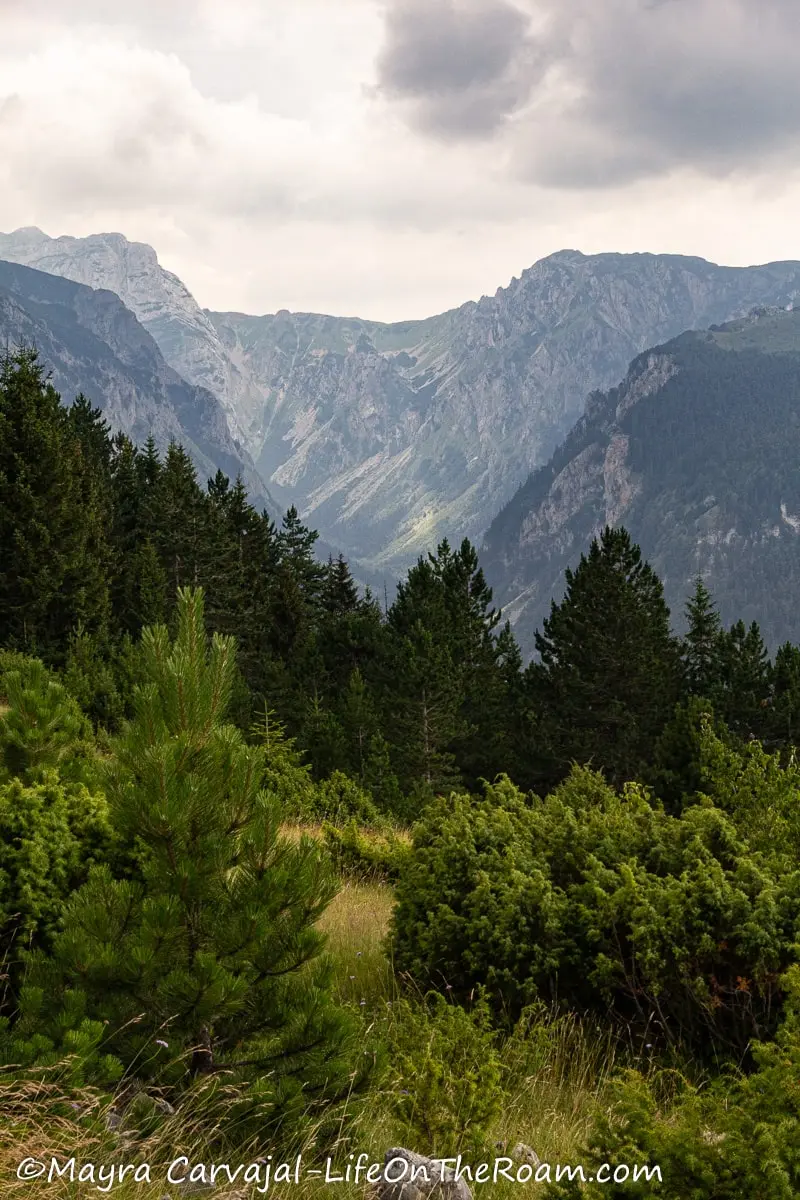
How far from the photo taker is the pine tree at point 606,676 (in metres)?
48.8

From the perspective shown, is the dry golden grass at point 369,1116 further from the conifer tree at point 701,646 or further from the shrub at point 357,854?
the conifer tree at point 701,646

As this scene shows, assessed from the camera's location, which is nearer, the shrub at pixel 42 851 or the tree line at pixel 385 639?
the shrub at pixel 42 851

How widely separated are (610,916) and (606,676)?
43993 mm

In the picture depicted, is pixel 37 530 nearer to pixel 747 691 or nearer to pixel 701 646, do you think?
pixel 747 691

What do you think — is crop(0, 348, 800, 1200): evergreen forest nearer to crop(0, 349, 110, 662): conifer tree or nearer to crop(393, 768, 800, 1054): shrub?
crop(393, 768, 800, 1054): shrub

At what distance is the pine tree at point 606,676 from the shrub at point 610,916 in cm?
4117

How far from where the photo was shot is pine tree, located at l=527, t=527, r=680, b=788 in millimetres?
48844

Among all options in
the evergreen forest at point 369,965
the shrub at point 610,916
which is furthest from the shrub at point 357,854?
the shrub at point 610,916

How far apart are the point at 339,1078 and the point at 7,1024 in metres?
1.72

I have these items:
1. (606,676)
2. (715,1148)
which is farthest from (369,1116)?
(606,676)

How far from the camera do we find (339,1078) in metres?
4.84

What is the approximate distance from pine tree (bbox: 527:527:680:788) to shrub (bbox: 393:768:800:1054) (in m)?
41.2

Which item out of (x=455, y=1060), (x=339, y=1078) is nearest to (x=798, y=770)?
(x=455, y=1060)

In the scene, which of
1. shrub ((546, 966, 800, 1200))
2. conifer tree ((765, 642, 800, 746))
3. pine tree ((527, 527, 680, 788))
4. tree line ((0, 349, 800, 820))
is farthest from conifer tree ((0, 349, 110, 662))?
conifer tree ((765, 642, 800, 746))
